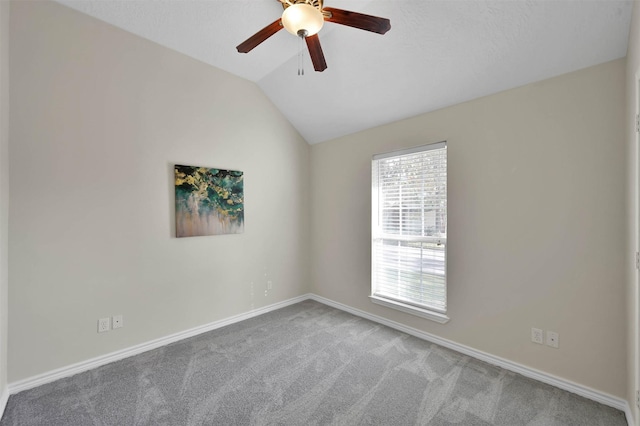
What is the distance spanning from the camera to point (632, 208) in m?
1.67

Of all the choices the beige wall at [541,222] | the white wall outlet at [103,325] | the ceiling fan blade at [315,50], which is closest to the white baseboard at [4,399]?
the white wall outlet at [103,325]

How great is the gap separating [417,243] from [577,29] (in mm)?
2030

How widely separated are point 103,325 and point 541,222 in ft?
12.4

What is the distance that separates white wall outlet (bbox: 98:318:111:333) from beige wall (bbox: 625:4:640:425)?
3.75 metres

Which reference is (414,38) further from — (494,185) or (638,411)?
(638,411)

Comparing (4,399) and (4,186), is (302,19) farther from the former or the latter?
(4,399)

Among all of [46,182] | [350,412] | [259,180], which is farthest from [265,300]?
[46,182]

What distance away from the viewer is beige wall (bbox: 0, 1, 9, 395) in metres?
1.91

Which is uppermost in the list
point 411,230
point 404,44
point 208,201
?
point 404,44

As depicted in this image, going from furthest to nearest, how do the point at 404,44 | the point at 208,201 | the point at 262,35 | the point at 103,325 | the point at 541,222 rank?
the point at 208,201, the point at 103,325, the point at 404,44, the point at 541,222, the point at 262,35

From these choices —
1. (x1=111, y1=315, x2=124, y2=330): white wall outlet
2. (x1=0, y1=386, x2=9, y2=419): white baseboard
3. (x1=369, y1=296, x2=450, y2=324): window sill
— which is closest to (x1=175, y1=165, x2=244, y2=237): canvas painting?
(x1=111, y1=315, x2=124, y2=330): white wall outlet

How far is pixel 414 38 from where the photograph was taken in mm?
2289

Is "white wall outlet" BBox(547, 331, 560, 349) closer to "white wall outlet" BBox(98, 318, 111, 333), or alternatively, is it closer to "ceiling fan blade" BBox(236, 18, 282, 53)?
"ceiling fan blade" BBox(236, 18, 282, 53)

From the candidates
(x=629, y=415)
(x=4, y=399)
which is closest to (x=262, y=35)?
(x=4, y=399)
